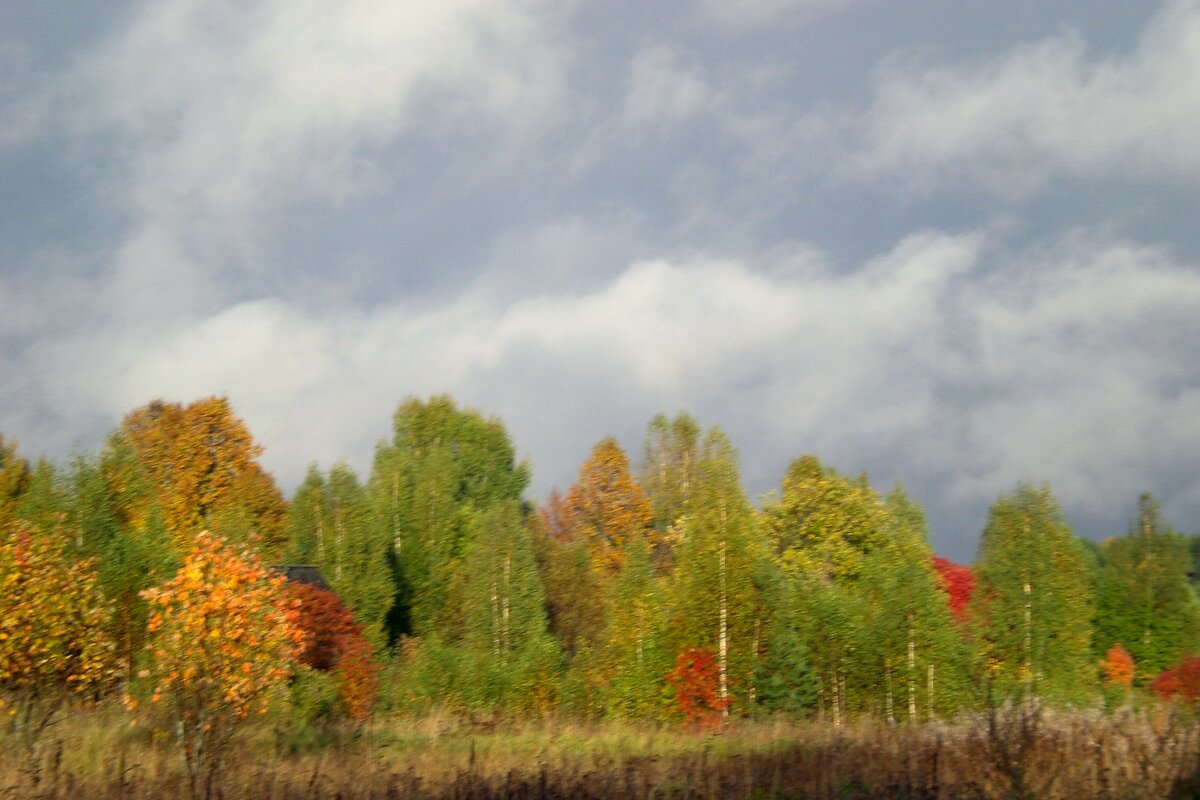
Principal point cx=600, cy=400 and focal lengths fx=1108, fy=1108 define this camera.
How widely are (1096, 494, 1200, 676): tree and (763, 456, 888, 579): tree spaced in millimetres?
26450

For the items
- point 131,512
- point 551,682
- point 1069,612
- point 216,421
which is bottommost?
point 551,682

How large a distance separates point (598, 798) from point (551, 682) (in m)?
43.3

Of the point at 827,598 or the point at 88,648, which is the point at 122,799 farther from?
the point at 827,598

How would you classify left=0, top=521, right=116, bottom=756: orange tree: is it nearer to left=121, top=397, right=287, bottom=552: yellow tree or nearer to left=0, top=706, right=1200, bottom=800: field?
left=0, top=706, right=1200, bottom=800: field

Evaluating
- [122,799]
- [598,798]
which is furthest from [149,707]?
[598,798]

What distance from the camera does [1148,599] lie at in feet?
269

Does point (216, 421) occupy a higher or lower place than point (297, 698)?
higher

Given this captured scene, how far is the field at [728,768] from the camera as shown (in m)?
10.5

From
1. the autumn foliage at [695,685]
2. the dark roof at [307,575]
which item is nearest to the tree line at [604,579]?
the autumn foliage at [695,685]

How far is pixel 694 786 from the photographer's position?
11.1m

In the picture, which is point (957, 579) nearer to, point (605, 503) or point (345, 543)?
point (605, 503)

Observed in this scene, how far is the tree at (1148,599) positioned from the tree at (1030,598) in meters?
22.3

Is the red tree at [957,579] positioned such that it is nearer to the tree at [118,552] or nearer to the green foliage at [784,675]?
the green foliage at [784,675]

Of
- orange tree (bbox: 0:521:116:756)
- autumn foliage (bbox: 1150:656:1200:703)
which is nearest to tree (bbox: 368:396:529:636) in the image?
orange tree (bbox: 0:521:116:756)
